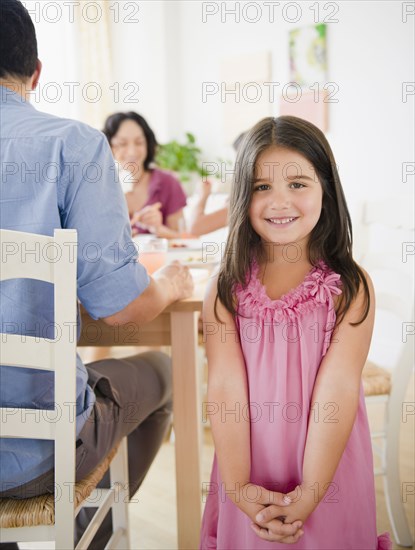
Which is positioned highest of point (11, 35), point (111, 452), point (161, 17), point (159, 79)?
point (161, 17)

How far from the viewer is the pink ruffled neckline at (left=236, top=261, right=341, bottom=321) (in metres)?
1.04

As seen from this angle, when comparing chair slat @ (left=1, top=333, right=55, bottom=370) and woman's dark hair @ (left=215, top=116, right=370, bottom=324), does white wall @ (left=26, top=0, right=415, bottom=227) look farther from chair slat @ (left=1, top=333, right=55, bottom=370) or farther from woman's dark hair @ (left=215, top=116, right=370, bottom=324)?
chair slat @ (left=1, top=333, right=55, bottom=370)

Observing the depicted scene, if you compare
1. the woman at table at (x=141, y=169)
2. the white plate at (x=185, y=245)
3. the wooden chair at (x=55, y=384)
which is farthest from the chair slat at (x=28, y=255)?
the woman at table at (x=141, y=169)

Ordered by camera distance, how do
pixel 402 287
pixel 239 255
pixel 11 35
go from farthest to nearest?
pixel 402 287 < pixel 239 255 < pixel 11 35

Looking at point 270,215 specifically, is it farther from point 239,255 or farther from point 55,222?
point 55,222

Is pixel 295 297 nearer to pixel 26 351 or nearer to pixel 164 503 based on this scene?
pixel 26 351

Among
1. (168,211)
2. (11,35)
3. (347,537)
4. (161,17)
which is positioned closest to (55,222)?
(11,35)

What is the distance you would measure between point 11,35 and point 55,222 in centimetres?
31

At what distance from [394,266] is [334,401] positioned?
0.72 meters

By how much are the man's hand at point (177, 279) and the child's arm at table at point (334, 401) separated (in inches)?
13.2

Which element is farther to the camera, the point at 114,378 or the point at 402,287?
the point at 402,287

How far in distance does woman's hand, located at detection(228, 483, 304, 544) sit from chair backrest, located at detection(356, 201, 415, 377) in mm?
600

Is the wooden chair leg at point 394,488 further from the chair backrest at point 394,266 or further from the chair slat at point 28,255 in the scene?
the chair slat at point 28,255

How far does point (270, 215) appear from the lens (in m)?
1.07
